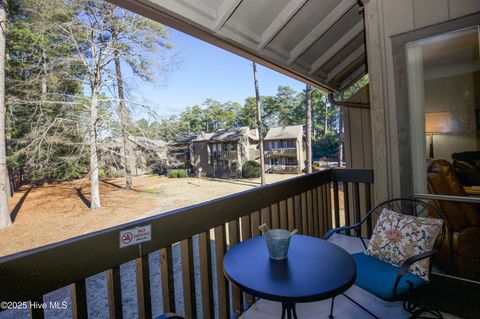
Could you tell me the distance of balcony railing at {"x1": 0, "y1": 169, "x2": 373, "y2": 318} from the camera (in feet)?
3.38

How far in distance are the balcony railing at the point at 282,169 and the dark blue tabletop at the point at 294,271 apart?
22.0m

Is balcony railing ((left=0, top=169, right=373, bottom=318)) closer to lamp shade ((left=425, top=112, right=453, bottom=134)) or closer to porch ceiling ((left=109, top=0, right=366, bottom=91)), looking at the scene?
lamp shade ((left=425, top=112, right=453, bottom=134))

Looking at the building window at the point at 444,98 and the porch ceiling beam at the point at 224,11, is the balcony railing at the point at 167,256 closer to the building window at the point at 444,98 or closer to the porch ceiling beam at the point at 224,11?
the building window at the point at 444,98

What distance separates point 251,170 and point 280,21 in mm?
19439

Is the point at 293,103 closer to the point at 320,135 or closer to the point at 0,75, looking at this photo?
the point at 320,135

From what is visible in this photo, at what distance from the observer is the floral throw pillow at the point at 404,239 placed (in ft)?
5.90

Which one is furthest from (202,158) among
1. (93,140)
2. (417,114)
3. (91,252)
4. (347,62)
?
(91,252)

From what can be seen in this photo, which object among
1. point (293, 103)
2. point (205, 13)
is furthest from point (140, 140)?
point (293, 103)

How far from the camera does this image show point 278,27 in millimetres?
2760

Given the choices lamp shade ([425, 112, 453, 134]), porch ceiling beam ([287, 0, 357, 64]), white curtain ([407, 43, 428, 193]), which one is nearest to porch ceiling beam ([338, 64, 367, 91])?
porch ceiling beam ([287, 0, 357, 64])

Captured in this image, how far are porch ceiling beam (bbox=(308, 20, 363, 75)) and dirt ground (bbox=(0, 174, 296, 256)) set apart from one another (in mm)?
9960

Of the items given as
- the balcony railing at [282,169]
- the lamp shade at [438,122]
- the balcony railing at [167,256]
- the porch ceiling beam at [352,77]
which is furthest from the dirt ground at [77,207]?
the lamp shade at [438,122]

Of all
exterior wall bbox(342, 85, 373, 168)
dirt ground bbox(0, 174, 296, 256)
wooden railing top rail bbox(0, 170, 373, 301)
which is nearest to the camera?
wooden railing top rail bbox(0, 170, 373, 301)

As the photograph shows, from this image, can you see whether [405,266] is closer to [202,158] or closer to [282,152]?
[282,152]
